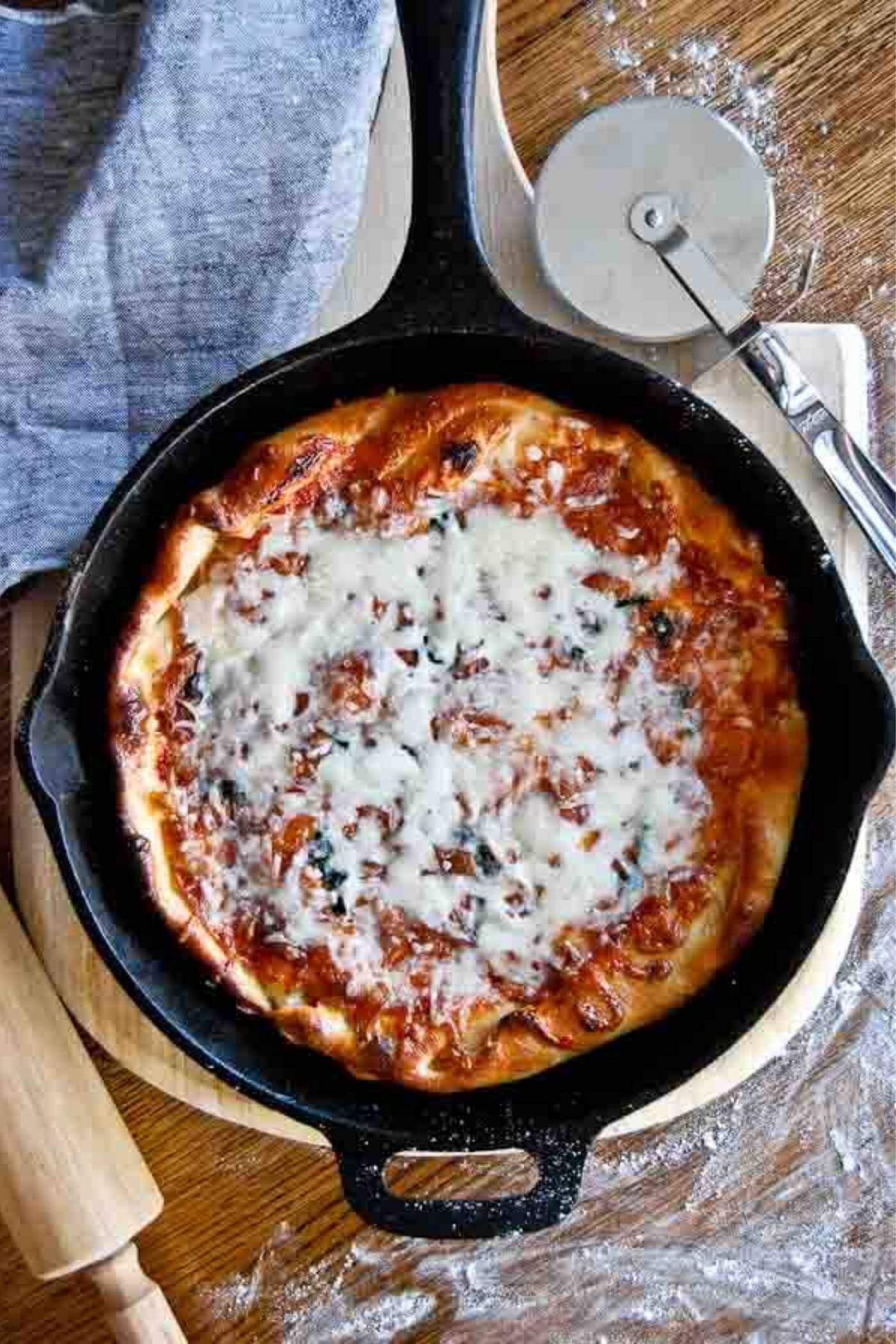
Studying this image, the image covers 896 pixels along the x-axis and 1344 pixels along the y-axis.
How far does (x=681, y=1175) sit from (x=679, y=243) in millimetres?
1169

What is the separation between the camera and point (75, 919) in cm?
198

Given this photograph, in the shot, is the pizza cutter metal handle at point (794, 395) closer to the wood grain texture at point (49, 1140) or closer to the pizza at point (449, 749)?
the pizza at point (449, 749)

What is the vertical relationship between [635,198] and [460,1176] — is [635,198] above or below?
above

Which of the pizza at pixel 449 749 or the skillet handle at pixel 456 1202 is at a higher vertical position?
the pizza at pixel 449 749

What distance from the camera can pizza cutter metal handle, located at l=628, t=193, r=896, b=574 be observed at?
1.94 metres

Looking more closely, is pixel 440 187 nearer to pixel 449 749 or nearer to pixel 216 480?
pixel 216 480

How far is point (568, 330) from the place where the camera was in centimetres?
202

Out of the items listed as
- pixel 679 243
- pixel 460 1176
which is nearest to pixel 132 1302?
pixel 460 1176

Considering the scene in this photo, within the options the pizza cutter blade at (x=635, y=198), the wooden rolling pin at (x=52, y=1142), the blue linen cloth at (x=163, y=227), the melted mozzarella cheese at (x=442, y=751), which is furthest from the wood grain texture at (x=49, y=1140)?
the pizza cutter blade at (x=635, y=198)

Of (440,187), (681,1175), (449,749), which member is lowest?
(681,1175)

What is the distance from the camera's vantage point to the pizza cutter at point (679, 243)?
Result: 1.95 meters

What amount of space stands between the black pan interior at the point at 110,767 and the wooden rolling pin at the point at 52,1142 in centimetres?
18

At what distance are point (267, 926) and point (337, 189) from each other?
873mm

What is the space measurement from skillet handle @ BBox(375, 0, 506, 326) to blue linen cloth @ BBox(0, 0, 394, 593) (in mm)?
257
